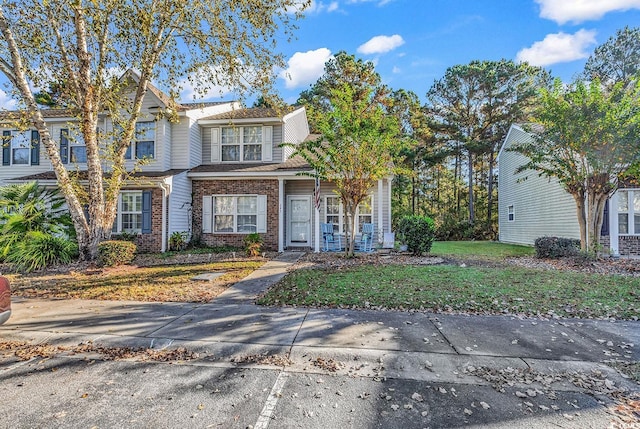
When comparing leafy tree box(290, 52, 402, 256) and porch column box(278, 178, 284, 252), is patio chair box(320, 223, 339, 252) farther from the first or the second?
leafy tree box(290, 52, 402, 256)

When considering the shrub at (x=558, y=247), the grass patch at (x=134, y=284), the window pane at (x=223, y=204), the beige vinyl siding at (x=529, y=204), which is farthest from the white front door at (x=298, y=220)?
the shrub at (x=558, y=247)

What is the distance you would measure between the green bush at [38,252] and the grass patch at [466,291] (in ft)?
24.3

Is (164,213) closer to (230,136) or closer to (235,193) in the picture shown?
(235,193)

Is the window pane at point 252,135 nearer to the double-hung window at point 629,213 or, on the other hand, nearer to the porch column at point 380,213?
the porch column at point 380,213

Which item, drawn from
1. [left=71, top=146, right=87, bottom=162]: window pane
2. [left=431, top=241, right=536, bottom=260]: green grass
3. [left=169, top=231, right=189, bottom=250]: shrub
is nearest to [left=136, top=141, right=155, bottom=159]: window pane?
[left=71, top=146, right=87, bottom=162]: window pane

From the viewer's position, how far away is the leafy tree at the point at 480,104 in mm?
24141

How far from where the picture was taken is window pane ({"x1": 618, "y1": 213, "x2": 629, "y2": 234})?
12359mm

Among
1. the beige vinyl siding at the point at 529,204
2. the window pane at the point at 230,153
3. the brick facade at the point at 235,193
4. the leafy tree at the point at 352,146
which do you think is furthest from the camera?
the window pane at the point at 230,153

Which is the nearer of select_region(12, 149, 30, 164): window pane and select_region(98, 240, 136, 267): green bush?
select_region(98, 240, 136, 267): green bush

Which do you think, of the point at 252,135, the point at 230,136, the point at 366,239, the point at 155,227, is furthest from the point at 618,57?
the point at 155,227

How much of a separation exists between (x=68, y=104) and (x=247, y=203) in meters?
6.64

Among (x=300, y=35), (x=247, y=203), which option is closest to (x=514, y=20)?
(x=300, y=35)

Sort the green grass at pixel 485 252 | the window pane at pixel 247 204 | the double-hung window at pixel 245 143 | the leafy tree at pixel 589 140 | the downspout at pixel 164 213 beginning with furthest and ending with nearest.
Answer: the double-hung window at pixel 245 143
the window pane at pixel 247 204
the green grass at pixel 485 252
the downspout at pixel 164 213
the leafy tree at pixel 589 140

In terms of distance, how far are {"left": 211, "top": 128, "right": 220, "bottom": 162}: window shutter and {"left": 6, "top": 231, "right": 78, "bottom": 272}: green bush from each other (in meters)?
6.41
